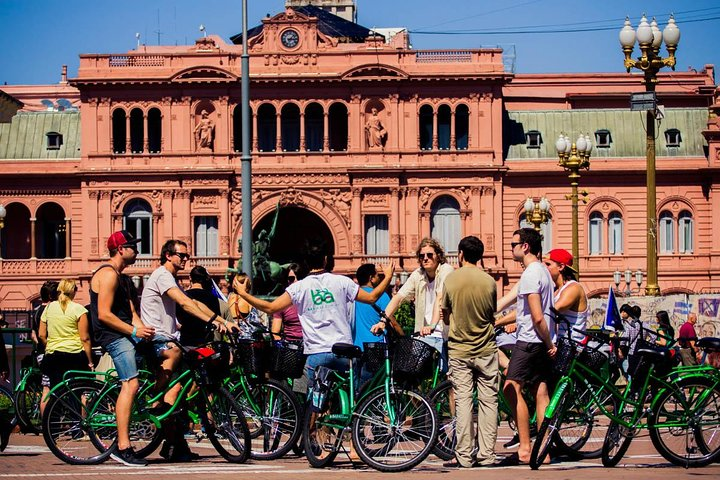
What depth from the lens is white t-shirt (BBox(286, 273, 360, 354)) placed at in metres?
16.7

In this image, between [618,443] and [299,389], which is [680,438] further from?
[299,389]

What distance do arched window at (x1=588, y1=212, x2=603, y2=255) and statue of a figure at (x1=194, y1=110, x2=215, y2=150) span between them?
16.0 meters

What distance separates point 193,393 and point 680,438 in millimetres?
5049

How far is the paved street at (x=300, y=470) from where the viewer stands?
15.2 meters

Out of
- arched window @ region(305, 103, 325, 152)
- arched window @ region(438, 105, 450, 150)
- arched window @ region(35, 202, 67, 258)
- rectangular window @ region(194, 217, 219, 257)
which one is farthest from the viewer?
arched window @ region(35, 202, 67, 258)

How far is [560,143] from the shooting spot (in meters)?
45.7

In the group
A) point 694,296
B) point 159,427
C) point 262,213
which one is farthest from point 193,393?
point 262,213

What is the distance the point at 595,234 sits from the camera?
2643 inches

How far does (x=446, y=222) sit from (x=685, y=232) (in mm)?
10122

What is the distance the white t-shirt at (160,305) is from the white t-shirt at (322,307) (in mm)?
1453

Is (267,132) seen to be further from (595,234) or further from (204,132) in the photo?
(595,234)

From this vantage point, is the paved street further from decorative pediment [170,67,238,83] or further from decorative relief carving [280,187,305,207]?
decorative pediment [170,67,238,83]

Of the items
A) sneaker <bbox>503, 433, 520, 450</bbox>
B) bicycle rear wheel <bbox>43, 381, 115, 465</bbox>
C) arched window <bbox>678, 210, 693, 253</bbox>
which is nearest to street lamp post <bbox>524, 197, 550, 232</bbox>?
arched window <bbox>678, 210, 693, 253</bbox>

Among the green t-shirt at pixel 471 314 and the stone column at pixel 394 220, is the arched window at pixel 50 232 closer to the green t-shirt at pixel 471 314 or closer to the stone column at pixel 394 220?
the stone column at pixel 394 220
